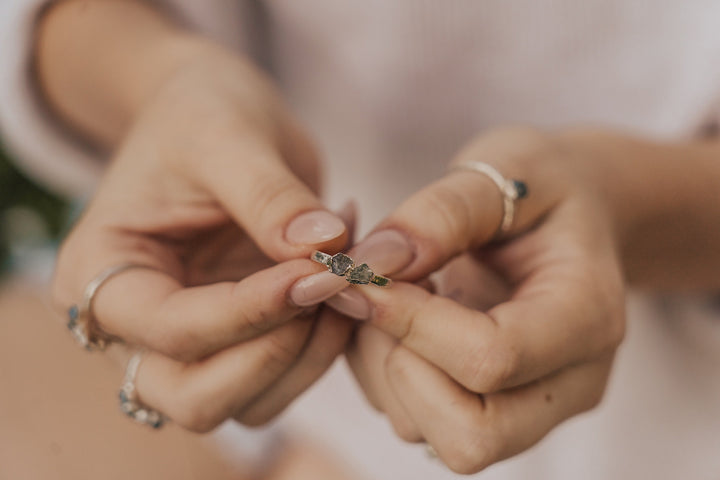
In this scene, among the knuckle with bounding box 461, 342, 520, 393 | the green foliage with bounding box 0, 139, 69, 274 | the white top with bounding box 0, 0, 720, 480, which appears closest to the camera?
the knuckle with bounding box 461, 342, 520, 393

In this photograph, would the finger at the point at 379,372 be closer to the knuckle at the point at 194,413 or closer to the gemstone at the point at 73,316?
the knuckle at the point at 194,413

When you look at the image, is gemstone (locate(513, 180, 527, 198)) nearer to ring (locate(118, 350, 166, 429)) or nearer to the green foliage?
ring (locate(118, 350, 166, 429))

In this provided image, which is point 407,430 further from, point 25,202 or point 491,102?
point 25,202

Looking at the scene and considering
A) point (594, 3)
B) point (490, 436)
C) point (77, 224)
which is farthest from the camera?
point (594, 3)

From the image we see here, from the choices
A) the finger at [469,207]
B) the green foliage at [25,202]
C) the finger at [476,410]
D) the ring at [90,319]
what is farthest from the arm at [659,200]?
the green foliage at [25,202]

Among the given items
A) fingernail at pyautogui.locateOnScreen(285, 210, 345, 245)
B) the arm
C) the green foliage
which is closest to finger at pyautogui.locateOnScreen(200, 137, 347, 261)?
fingernail at pyautogui.locateOnScreen(285, 210, 345, 245)

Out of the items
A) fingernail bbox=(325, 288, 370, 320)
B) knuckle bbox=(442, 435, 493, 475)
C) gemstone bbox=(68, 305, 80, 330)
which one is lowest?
gemstone bbox=(68, 305, 80, 330)

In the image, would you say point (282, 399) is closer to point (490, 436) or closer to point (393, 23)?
point (490, 436)

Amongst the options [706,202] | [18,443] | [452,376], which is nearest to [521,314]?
[452,376]
